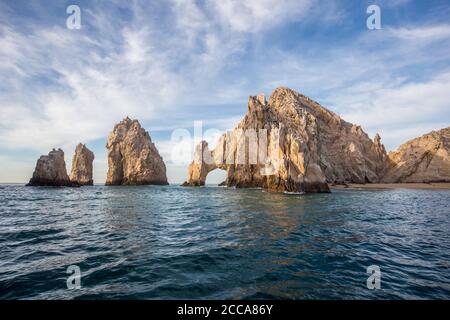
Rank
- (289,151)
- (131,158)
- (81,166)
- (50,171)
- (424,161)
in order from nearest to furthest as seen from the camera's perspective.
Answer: (289,151)
(50,171)
(424,161)
(131,158)
(81,166)

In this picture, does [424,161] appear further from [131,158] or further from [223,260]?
[131,158]

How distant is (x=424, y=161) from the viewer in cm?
9306

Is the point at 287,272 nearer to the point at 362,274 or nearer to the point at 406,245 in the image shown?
the point at 362,274

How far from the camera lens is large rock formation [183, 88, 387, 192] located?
51.6m

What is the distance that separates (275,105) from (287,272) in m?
104

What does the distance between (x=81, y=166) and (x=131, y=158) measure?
26.8m

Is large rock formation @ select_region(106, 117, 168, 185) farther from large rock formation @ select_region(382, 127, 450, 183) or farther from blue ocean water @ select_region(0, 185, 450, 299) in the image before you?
large rock formation @ select_region(382, 127, 450, 183)

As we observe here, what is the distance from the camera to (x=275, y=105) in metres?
106

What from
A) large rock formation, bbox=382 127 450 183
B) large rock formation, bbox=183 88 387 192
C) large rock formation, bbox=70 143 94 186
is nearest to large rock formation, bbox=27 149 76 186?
large rock formation, bbox=70 143 94 186

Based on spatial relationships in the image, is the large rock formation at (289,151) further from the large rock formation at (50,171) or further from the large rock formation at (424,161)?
the large rock formation at (50,171)

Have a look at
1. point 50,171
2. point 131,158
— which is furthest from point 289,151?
point 131,158

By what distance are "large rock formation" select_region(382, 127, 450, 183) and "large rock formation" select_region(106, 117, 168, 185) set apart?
4253 inches
